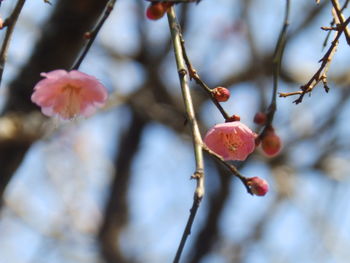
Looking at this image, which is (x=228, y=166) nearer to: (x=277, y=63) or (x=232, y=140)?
(x=277, y=63)

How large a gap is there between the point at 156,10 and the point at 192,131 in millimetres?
224

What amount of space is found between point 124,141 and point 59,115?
2.95m

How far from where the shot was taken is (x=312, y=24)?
11.5 ft

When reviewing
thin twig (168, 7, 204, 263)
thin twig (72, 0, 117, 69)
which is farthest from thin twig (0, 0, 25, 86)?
thin twig (168, 7, 204, 263)

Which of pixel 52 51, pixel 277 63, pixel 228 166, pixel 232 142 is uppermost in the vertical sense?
pixel 277 63

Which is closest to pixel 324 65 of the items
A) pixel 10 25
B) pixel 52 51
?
pixel 10 25

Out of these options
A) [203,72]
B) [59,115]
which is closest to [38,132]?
[59,115]

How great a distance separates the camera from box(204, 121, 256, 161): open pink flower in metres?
1.12

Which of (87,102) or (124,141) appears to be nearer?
(87,102)

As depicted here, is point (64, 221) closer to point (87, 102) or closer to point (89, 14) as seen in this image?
point (89, 14)

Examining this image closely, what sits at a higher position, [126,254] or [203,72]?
[203,72]

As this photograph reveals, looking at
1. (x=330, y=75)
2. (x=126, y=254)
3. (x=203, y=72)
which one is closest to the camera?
(x=330, y=75)

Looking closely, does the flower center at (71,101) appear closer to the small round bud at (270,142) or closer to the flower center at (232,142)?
the flower center at (232,142)

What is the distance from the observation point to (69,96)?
1.34m
